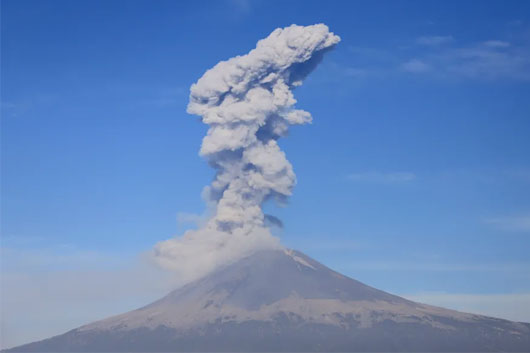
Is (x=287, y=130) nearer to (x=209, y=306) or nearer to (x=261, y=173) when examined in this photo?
(x=261, y=173)

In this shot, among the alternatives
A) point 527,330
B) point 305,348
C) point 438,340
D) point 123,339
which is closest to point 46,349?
point 123,339

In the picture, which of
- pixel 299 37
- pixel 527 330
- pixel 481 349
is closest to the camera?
pixel 299 37

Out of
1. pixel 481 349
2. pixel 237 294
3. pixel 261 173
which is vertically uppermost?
pixel 261 173

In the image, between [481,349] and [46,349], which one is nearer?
[481,349]

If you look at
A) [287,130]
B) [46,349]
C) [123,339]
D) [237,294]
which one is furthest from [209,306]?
[287,130]

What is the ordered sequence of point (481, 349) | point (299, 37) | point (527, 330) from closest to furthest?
point (299, 37) < point (481, 349) < point (527, 330)

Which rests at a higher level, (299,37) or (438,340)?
(299,37)

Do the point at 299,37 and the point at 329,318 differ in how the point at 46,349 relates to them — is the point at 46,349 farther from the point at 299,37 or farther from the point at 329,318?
the point at 299,37
